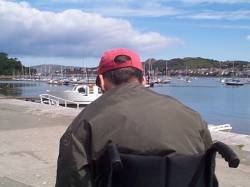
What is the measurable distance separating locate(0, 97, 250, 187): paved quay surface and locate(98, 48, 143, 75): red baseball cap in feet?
15.0

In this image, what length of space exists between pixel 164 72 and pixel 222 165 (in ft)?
578

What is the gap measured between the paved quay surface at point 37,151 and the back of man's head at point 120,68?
15.0 feet

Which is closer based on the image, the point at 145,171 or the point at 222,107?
the point at 145,171

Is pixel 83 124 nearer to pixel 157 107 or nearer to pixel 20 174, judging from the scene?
pixel 157 107

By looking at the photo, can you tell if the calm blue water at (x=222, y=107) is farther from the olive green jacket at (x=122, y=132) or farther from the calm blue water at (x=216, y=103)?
the olive green jacket at (x=122, y=132)

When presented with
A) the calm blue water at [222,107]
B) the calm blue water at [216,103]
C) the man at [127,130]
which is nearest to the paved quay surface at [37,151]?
the calm blue water at [216,103]

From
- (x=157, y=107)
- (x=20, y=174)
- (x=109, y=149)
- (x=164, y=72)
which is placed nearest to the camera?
(x=109, y=149)

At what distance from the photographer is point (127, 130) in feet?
7.16

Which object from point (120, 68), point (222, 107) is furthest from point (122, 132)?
point (222, 107)

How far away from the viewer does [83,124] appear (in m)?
2.18

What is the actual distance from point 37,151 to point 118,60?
23.7ft

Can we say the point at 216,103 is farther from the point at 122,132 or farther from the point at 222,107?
the point at 122,132

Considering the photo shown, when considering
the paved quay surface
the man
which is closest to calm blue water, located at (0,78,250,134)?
the paved quay surface

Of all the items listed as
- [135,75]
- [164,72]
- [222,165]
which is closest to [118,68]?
[135,75]
